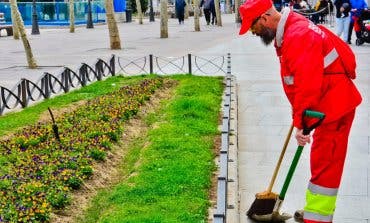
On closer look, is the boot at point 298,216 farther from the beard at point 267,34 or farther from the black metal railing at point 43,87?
the black metal railing at point 43,87

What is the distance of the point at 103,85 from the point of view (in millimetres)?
12023

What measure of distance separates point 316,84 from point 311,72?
8 cm

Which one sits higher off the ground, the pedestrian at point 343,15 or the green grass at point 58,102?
the pedestrian at point 343,15

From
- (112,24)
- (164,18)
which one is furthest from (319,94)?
(164,18)

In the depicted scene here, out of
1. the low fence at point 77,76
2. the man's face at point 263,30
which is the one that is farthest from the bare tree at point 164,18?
the man's face at point 263,30

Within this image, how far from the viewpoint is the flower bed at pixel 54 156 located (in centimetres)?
533

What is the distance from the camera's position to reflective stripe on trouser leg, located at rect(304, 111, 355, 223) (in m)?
4.34

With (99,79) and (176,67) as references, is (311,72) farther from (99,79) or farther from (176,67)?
(176,67)

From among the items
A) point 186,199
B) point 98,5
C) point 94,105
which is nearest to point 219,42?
point 94,105

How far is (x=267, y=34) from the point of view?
4406mm

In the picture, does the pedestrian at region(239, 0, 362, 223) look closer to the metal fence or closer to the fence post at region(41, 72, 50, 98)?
the metal fence

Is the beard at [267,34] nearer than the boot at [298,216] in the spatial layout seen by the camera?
Yes

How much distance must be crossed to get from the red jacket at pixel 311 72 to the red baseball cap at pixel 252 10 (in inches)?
5.6

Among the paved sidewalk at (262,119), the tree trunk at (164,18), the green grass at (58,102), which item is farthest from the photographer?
the tree trunk at (164,18)
